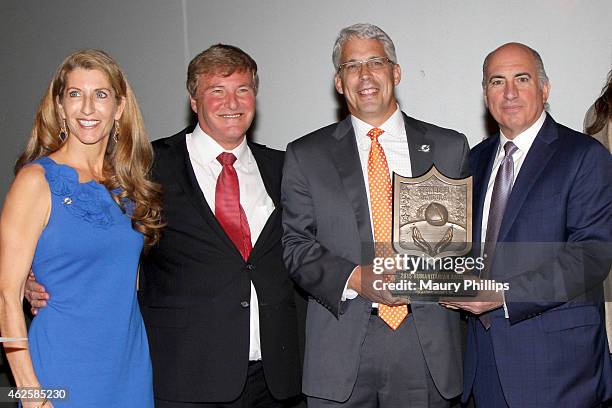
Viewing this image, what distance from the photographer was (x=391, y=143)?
108 inches

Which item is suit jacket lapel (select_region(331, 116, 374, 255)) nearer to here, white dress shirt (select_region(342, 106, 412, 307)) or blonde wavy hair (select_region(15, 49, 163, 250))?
white dress shirt (select_region(342, 106, 412, 307))

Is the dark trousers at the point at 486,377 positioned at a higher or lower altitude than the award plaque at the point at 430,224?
lower

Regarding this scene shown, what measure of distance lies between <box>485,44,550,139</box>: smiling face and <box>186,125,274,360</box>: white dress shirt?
931mm

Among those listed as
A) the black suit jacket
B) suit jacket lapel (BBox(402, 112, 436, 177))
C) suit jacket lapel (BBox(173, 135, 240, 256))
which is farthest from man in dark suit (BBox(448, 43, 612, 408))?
suit jacket lapel (BBox(173, 135, 240, 256))

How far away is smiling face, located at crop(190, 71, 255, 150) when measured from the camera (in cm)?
284

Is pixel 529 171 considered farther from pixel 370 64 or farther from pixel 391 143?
pixel 370 64

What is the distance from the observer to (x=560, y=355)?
2.53m

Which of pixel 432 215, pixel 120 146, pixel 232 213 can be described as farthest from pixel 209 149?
pixel 432 215

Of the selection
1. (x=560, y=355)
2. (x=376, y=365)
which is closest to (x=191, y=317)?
(x=376, y=365)

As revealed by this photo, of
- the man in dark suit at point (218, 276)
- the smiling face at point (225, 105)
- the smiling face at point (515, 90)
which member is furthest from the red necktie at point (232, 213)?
the smiling face at point (515, 90)

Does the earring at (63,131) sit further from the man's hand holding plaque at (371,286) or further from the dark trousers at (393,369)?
the dark trousers at (393,369)

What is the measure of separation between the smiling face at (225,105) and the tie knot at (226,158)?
1.6 inches

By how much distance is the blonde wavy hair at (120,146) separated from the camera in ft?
8.07

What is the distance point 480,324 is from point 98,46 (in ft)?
11.8
